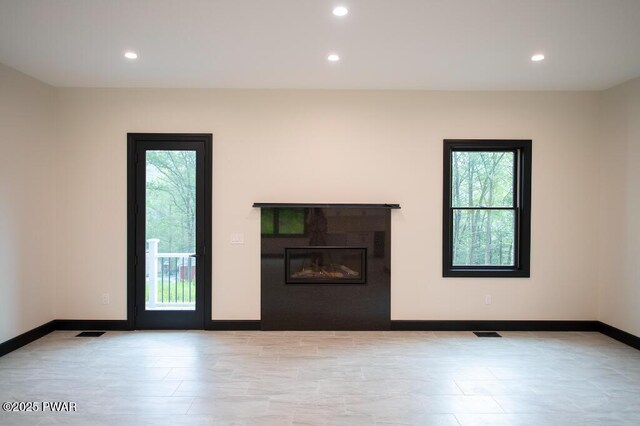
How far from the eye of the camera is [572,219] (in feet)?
16.4

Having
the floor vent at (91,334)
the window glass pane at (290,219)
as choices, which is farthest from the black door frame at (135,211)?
the window glass pane at (290,219)

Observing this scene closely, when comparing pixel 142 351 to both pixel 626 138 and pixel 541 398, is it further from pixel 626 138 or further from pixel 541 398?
pixel 626 138

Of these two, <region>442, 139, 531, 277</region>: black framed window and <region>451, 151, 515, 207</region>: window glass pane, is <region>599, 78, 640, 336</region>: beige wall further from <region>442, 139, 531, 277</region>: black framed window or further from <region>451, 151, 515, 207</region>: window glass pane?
<region>451, 151, 515, 207</region>: window glass pane

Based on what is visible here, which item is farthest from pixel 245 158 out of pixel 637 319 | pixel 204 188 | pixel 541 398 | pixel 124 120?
pixel 637 319

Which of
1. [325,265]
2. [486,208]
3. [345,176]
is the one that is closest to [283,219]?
[325,265]

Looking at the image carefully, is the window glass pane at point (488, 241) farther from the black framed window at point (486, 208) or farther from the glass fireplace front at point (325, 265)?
the glass fireplace front at point (325, 265)

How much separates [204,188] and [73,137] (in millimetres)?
1680

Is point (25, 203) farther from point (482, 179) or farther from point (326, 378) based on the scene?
point (482, 179)

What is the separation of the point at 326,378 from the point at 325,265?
164 cm

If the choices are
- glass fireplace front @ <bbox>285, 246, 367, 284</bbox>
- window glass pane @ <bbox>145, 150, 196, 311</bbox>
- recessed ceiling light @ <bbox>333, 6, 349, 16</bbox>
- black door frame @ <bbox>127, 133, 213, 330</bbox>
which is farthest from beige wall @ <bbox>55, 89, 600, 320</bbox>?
recessed ceiling light @ <bbox>333, 6, 349, 16</bbox>

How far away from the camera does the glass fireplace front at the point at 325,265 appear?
495 centimetres

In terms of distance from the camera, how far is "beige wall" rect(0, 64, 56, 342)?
13.6ft

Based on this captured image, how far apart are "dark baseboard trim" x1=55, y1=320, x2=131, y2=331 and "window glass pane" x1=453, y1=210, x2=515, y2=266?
413 centimetres

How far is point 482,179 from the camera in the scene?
5.11m
